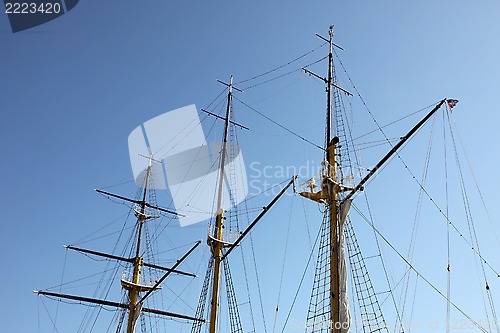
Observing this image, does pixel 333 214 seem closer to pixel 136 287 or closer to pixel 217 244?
pixel 217 244

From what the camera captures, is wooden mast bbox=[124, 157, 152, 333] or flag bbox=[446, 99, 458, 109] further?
wooden mast bbox=[124, 157, 152, 333]

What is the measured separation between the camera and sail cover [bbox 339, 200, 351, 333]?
1969cm

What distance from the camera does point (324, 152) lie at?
2512cm

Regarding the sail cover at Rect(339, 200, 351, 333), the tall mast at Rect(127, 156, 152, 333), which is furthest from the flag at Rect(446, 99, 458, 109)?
the tall mast at Rect(127, 156, 152, 333)

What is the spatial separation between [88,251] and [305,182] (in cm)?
2561

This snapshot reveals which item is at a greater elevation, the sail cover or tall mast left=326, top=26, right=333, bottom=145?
tall mast left=326, top=26, right=333, bottom=145

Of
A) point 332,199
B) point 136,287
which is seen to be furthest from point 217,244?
point 136,287

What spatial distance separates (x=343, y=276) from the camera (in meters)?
20.7

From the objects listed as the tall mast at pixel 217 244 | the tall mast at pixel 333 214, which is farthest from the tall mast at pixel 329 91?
the tall mast at pixel 217 244

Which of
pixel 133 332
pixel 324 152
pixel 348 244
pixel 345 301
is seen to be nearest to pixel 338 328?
pixel 345 301

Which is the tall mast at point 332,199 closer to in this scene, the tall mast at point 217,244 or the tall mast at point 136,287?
the tall mast at point 217,244

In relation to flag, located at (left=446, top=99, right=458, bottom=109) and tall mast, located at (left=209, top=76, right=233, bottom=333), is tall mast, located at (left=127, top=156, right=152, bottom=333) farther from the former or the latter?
flag, located at (left=446, top=99, right=458, bottom=109)

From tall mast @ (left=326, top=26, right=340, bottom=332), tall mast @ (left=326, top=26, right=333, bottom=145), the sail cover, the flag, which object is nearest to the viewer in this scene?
the flag

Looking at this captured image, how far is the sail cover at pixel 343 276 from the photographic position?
1969 centimetres
